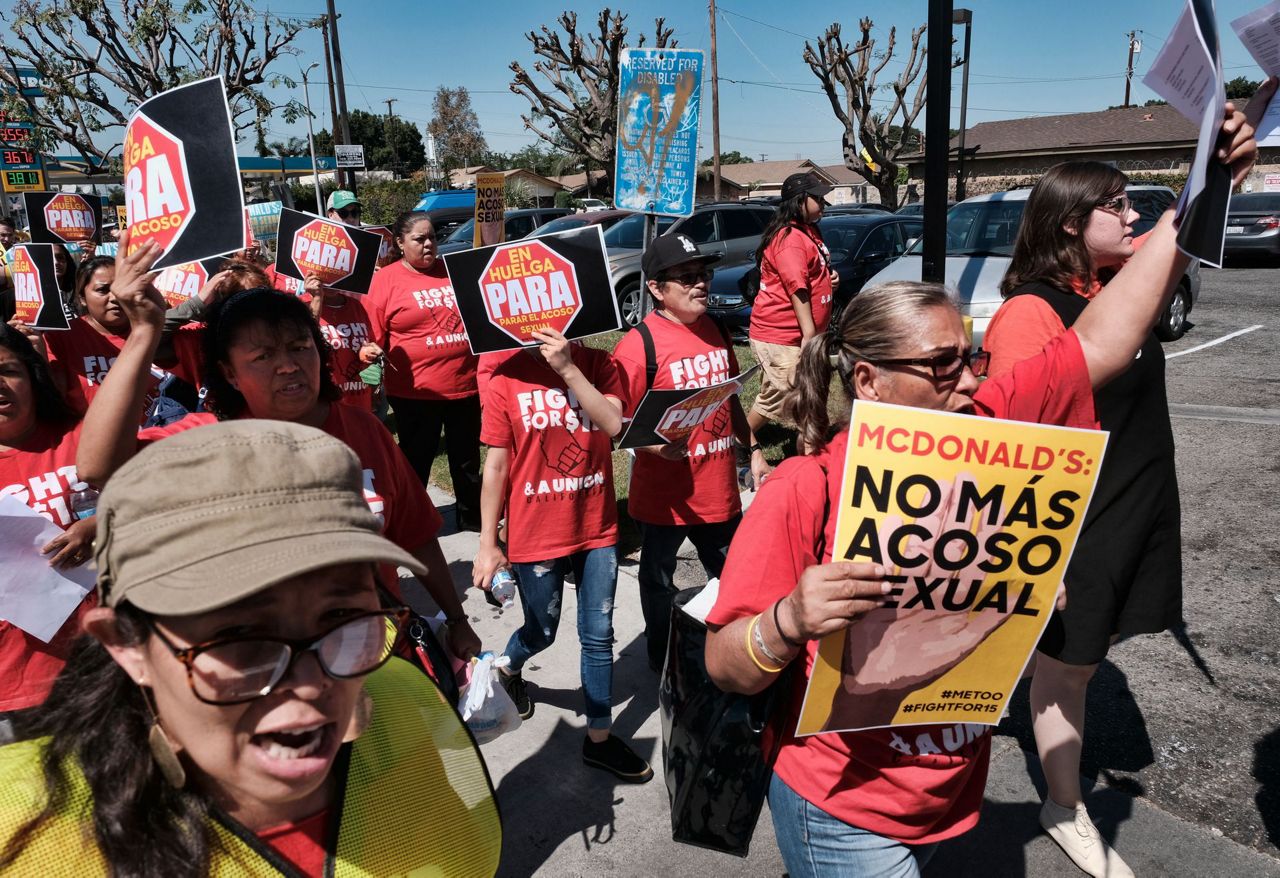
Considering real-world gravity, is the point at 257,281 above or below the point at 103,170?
below

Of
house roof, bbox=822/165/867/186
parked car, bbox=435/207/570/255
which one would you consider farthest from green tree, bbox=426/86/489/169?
parked car, bbox=435/207/570/255

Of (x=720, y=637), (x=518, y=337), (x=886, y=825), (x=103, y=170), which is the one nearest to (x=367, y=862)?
(x=720, y=637)

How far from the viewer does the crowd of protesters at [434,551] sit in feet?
3.41

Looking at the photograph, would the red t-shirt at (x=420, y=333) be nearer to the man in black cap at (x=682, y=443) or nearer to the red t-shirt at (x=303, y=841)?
the man in black cap at (x=682, y=443)

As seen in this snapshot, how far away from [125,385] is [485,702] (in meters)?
1.16

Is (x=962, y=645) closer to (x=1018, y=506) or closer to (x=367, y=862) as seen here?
(x=1018, y=506)

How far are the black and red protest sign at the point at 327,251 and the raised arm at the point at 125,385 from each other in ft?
10.0

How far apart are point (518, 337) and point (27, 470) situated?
1.60m

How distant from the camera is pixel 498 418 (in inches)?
127

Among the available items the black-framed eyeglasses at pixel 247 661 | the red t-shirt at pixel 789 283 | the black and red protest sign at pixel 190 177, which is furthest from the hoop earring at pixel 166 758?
the red t-shirt at pixel 789 283

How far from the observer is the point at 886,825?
1.71 meters

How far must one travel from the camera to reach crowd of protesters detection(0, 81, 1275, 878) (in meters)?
1.04

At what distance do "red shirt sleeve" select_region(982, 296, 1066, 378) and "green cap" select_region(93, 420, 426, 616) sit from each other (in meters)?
1.80

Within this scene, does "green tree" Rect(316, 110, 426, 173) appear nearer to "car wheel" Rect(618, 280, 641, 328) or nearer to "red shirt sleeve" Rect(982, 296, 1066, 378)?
"car wheel" Rect(618, 280, 641, 328)
